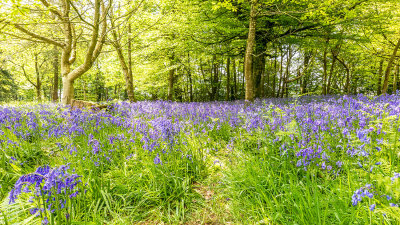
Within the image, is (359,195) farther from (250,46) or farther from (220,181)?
(250,46)

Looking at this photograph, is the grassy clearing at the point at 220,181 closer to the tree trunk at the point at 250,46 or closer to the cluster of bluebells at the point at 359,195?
the cluster of bluebells at the point at 359,195

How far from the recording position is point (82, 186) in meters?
2.27

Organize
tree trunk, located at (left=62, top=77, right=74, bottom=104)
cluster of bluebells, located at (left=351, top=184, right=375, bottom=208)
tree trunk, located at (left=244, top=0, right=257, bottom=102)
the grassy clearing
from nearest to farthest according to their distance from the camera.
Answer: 1. cluster of bluebells, located at (left=351, top=184, right=375, bottom=208)
2. the grassy clearing
3. tree trunk, located at (left=244, top=0, right=257, bottom=102)
4. tree trunk, located at (left=62, top=77, right=74, bottom=104)

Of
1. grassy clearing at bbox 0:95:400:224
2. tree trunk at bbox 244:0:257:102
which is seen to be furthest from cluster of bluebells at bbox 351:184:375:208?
tree trunk at bbox 244:0:257:102

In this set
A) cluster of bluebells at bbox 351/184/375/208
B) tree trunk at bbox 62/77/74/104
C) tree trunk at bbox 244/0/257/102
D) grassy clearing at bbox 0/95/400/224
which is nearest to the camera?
cluster of bluebells at bbox 351/184/375/208

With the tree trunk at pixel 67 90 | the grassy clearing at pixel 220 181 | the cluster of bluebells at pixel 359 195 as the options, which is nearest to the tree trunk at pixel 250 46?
the grassy clearing at pixel 220 181

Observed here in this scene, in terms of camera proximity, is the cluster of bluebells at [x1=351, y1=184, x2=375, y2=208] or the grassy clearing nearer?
the cluster of bluebells at [x1=351, y1=184, x2=375, y2=208]

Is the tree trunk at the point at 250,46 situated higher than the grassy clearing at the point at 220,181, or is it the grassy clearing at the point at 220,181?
the tree trunk at the point at 250,46

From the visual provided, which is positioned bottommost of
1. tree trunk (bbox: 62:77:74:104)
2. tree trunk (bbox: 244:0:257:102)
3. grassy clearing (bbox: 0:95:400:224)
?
grassy clearing (bbox: 0:95:400:224)

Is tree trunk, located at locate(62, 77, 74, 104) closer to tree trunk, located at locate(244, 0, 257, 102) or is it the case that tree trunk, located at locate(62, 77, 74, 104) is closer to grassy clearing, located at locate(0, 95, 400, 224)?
grassy clearing, located at locate(0, 95, 400, 224)

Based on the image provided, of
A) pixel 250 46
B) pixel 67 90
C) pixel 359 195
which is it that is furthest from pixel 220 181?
pixel 67 90

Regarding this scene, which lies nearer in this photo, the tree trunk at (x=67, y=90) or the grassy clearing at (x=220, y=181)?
the grassy clearing at (x=220, y=181)

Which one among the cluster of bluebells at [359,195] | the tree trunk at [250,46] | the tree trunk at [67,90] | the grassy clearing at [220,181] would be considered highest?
the tree trunk at [250,46]

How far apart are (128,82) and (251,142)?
9.29 metres
